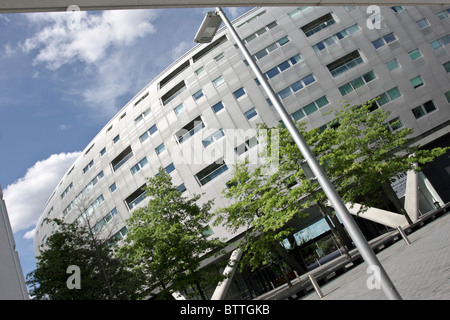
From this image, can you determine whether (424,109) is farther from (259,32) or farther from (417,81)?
(259,32)

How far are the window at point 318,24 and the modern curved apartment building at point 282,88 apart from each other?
0.11 m

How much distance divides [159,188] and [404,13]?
105 feet

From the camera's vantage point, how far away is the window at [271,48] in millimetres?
33562

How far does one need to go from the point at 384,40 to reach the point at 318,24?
703 cm

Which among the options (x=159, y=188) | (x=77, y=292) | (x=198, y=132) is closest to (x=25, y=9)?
(x=159, y=188)

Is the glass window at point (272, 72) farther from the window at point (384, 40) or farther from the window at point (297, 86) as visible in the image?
the window at point (384, 40)

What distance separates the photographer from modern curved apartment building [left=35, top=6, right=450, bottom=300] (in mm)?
31094

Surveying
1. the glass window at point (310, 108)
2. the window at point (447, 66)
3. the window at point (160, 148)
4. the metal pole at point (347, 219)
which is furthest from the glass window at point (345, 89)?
the metal pole at point (347, 219)

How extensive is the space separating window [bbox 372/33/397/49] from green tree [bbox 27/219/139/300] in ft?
105

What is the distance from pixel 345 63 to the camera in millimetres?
33031

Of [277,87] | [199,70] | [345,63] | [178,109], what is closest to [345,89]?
[345,63]

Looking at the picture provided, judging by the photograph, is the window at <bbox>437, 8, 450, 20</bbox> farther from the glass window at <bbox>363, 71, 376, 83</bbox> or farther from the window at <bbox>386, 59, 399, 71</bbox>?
the glass window at <bbox>363, 71, 376, 83</bbox>
